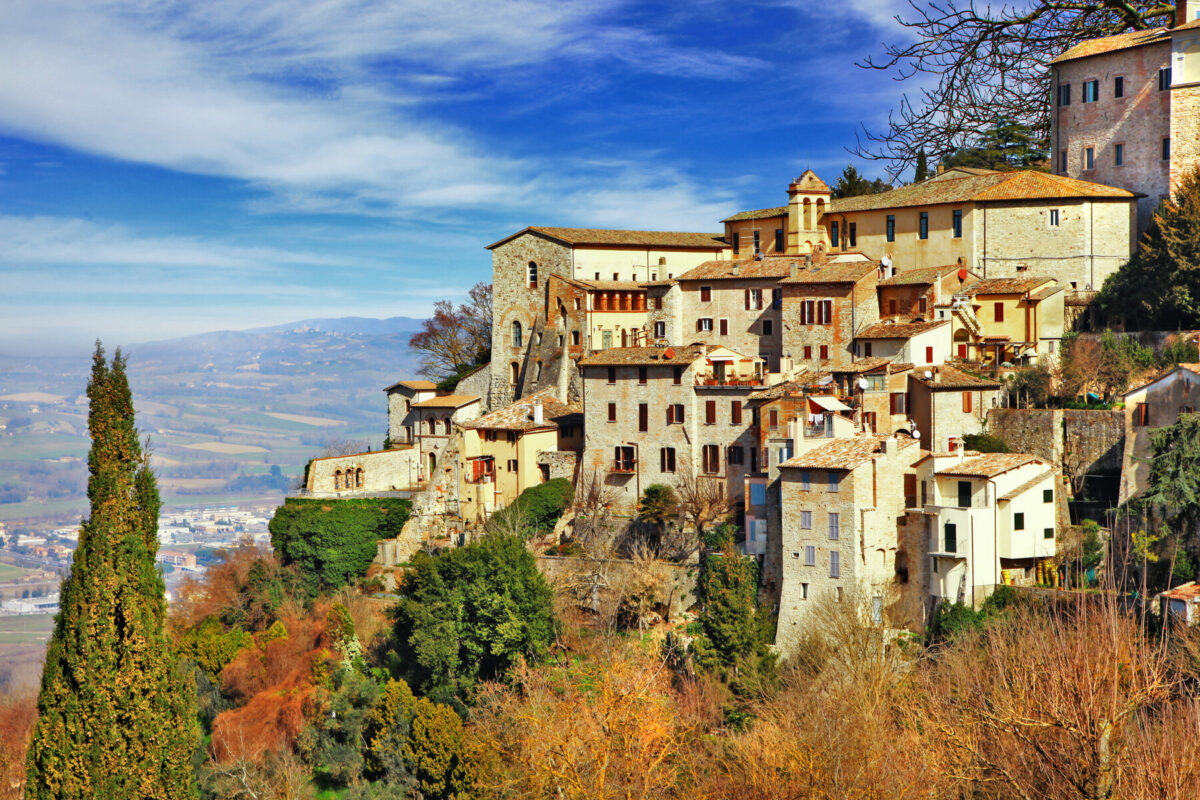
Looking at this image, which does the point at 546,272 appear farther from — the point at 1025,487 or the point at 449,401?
the point at 1025,487

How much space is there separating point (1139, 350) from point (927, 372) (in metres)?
7.24

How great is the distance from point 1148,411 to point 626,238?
84.5 ft

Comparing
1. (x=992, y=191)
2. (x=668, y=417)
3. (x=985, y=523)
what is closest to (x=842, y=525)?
(x=985, y=523)

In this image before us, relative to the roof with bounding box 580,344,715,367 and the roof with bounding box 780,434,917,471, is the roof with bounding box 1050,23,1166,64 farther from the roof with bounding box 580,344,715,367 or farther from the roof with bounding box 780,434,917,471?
the roof with bounding box 780,434,917,471

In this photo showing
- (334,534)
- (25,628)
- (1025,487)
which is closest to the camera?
(1025,487)

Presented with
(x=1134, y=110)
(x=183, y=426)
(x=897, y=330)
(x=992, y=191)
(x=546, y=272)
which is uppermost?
(x=1134, y=110)

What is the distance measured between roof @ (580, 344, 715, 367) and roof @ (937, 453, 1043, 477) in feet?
37.5

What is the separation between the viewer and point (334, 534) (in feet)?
159

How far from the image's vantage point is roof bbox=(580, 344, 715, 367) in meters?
43.5

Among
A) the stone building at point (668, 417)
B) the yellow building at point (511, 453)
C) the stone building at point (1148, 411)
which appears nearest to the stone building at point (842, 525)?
the stone building at point (668, 417)

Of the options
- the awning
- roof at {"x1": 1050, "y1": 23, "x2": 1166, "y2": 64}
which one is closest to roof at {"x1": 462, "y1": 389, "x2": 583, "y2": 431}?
the awning

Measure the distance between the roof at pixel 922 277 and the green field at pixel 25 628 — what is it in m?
68.2

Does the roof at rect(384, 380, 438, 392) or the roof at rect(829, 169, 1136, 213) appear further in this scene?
the roof at rect(384, 380, 438, 392)

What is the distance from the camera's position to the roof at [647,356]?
43.5 m
